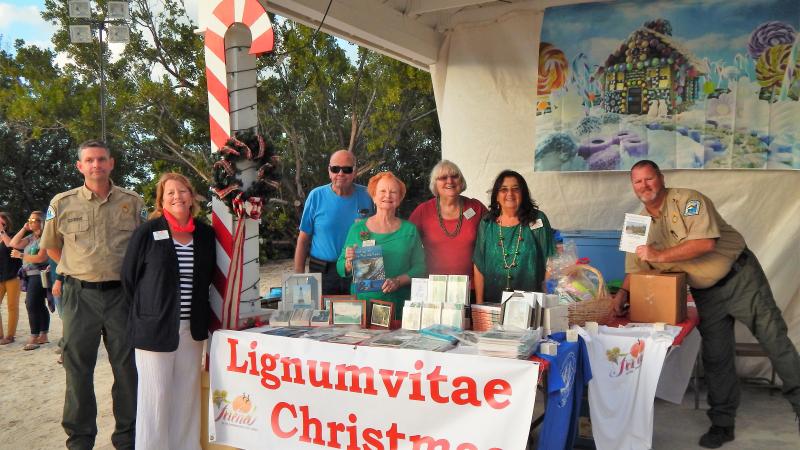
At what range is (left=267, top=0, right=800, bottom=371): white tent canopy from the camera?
4.98 metres

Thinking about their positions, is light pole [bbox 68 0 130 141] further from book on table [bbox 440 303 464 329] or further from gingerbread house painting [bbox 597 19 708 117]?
book on table [bbox 440 303 464 329]

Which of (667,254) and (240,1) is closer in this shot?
(240,1)

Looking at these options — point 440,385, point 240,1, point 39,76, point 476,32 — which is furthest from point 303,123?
point 440,385

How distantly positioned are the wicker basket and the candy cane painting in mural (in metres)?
1.72

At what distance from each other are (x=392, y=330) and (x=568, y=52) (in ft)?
11.3

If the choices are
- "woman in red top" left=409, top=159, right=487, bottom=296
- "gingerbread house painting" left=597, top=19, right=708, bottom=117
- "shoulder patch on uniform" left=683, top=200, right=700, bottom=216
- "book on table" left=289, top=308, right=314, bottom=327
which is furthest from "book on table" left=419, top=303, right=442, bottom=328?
"gingerbread house painting" left=597, top=19, right=708, bottom=117

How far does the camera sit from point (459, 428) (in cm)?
262

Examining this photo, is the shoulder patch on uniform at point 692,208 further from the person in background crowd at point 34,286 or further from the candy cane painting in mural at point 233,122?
the person in background crowd at point 34,286

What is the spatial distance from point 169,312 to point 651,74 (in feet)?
13.9

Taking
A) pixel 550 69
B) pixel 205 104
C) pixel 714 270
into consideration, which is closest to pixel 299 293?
pixel 714 270

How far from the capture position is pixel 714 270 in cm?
374

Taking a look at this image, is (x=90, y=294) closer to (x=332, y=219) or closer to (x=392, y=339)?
(x=332, y=219)

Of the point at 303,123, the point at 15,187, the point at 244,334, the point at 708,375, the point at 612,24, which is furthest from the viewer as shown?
the point at 15,187

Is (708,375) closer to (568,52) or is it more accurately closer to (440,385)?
(440,385)
